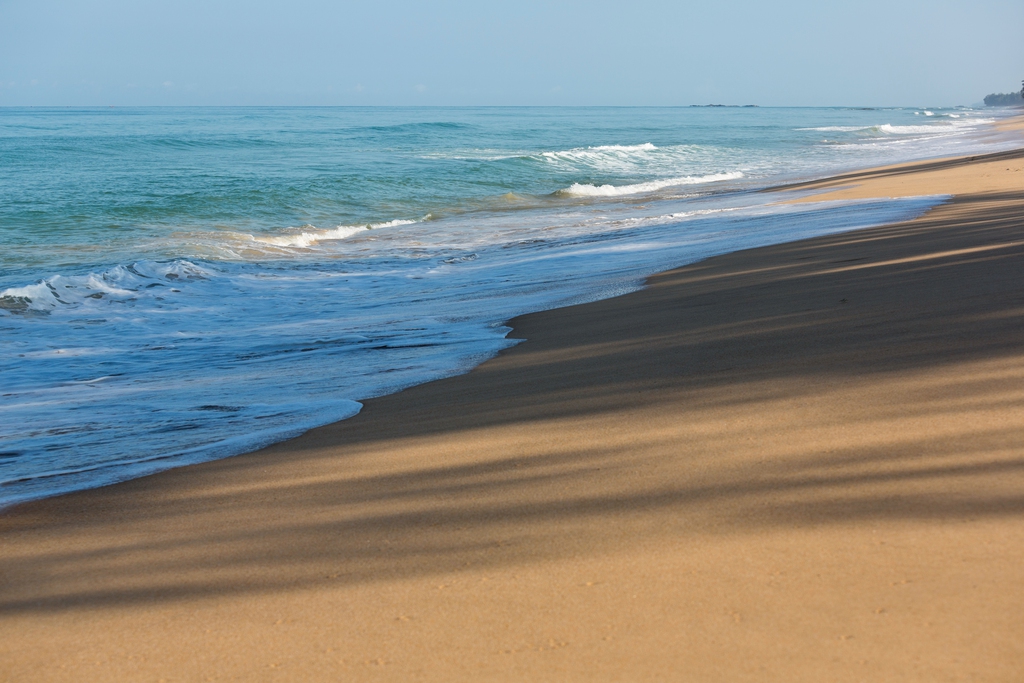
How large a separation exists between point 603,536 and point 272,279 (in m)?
8.17

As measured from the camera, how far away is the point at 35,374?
561cm

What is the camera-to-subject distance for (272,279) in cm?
959

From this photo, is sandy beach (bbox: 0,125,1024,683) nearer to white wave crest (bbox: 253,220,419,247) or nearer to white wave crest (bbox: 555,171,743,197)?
white wave crest (bbox: 253,220,419,247)

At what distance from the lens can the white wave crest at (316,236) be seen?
13177mm

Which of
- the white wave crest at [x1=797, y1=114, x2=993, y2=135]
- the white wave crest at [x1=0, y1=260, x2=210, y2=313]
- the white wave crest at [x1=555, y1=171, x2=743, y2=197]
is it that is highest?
the white wave crest at [x1=797, y1=114, x2=993, y2=135]

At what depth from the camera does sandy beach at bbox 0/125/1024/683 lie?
1.61 metres

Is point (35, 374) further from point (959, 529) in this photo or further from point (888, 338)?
point (959, 529)

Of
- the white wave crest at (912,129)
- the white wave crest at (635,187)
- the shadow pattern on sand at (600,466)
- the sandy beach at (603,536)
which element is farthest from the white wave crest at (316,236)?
the white wave crest at (912,129)

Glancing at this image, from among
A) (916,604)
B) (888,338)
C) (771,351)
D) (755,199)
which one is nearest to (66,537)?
(916,604)

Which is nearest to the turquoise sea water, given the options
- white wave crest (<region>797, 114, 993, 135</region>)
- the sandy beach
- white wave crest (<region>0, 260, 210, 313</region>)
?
white wave crest (<region>0, 260, 210, 313</region>)

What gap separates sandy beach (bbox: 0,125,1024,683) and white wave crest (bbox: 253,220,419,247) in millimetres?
9847

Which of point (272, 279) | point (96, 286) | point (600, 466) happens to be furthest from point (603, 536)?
point (96, 286)

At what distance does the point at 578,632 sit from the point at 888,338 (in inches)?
102

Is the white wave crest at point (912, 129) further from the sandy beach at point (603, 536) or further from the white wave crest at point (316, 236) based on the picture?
the sandy beach at point (603, 536)
